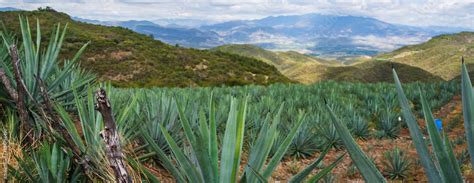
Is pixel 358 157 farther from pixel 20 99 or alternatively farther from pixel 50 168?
pixel 20 99

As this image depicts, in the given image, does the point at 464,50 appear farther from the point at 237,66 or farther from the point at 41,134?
the point at 41,134

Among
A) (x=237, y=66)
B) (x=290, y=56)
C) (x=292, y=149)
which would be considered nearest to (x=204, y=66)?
(x=237, y=66)

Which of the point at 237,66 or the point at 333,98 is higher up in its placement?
the point at 333,98

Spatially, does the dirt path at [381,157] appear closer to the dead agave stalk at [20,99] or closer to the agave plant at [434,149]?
the dead agave stalk at [20,99]

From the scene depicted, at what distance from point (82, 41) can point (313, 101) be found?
52284mm

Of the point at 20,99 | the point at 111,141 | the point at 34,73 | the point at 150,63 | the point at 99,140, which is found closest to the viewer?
the point at 111,141

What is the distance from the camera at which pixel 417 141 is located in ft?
3.93

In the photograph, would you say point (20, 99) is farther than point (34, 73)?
No

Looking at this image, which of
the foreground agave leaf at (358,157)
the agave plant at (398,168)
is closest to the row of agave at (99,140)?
the foreground agave leaf at (358,157)

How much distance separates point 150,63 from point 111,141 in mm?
50492

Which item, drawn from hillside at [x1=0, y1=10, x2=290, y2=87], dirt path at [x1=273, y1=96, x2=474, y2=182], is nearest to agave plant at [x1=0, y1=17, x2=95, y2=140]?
dirt path at [x1=273, y1=96, x2=474, y2=182]

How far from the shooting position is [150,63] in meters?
51.1

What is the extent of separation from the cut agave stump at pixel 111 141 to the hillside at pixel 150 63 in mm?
40297

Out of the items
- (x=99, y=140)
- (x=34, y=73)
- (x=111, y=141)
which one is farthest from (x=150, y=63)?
(x=111, y=141)
